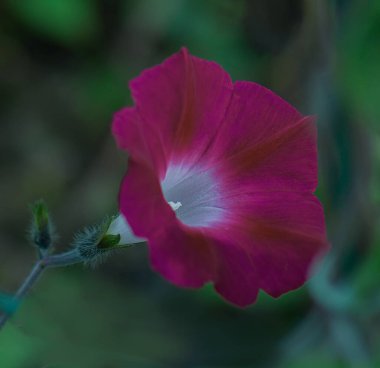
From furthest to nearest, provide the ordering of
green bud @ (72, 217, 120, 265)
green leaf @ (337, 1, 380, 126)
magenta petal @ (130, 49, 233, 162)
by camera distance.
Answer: green leaf @ (337, 1, 380, 126) → green bud @ (72, 217, 120, 265) → magenta petal @ (130, 49, 233, 162)

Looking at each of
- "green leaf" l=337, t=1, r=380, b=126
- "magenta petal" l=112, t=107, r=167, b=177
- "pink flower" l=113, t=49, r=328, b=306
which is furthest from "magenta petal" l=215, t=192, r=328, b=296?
"green leaf" l=337, t=1, r=380, b=126

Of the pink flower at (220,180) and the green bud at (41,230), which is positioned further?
the green bud at (41,230)

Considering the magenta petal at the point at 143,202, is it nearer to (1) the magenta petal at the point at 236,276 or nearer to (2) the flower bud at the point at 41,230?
(1) the magenta petal at the point at 236,276

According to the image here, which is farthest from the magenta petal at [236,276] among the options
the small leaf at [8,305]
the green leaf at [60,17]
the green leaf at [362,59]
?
the green leaf at [60,17]

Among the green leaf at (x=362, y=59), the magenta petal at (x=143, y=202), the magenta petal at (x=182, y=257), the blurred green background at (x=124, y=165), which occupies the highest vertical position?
the magenta petal at (x=143, y=202)

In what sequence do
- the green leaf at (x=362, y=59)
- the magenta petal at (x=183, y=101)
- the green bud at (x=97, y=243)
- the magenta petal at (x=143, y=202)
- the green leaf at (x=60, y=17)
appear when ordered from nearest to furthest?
the magenta petal at (x=143, y=202) < the magenta petal at (x=183, y=101) < the green bud at (x=97, y=243) < the green leaf at (x=362, y=59) < the green leaf at (x=60, y=17)

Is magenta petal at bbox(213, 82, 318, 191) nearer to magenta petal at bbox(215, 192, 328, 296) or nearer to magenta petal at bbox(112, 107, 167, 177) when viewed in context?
magenta petal at bbox(215, 192, 328, 296)

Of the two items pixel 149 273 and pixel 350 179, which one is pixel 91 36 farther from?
pixel 350 179
